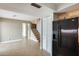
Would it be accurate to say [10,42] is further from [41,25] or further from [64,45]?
[41,25]

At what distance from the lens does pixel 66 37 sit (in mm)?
1908

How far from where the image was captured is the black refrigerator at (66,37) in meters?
1.70

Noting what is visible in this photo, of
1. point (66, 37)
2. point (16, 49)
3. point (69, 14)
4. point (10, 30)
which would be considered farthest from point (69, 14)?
point (16, 49)

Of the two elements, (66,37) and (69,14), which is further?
(69,14)

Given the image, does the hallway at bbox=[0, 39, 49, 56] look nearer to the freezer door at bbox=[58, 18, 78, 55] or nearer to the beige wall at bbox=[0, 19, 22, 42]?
the beige wall at bbox=[0, 19, 22, 42]

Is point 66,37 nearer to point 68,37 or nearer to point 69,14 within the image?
point 68,37

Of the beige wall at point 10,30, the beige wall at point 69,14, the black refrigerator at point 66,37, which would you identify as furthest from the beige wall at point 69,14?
the beige wall at point 10,30

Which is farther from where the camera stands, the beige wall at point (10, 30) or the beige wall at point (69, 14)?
the beige wall at point (10, 30)

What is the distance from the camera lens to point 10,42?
2352 mm

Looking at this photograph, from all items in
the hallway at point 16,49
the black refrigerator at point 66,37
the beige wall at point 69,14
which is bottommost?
the hallway at point 16,49

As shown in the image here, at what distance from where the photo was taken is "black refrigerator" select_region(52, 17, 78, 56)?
170 centimetres

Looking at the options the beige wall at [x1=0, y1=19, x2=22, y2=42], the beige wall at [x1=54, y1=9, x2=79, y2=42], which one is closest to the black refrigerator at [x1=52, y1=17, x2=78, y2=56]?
the beige wall at [x1=54, y1=9, x2=79, y2=42]

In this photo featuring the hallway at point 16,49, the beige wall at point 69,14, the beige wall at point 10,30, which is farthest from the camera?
the hallway at point 16,49

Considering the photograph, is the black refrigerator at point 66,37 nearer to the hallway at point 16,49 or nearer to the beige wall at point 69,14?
the beige wall at point 69,14
